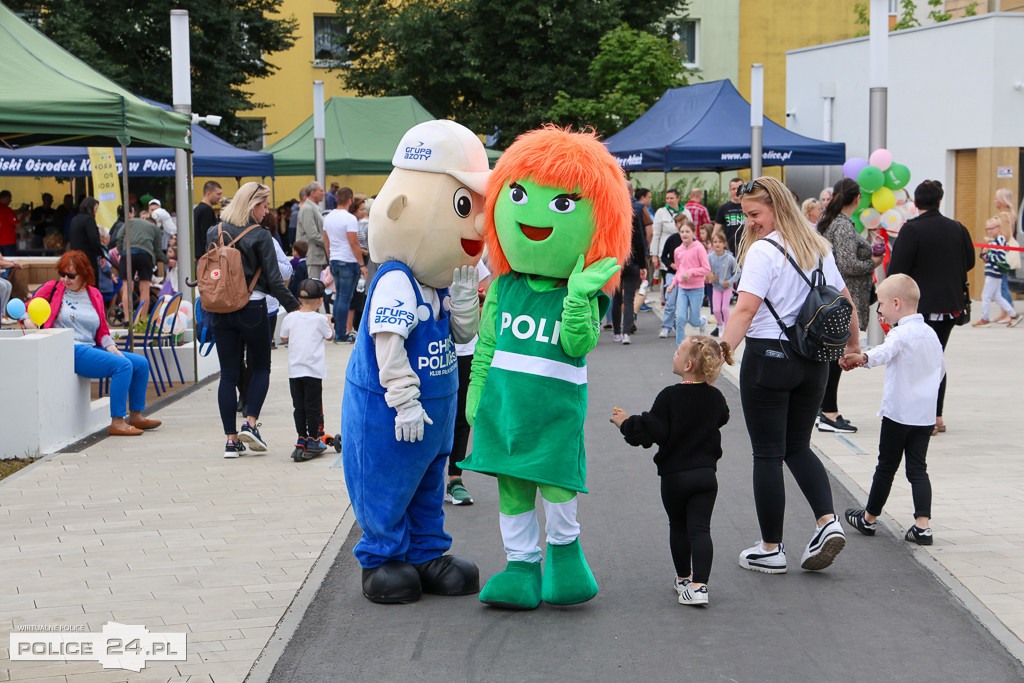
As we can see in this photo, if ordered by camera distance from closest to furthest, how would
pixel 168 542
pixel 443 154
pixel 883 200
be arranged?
pixel 443 154, pixel 168 542, pixel 883 200

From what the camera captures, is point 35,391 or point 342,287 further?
point 342,287

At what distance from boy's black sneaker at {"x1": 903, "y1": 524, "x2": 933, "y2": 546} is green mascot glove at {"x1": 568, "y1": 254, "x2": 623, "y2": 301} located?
2438 millimetres

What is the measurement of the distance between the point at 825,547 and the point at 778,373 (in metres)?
0.88

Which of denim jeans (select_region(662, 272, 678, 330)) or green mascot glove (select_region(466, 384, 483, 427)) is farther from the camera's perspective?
denim jeans (select_region(662, 272, 678, 330))

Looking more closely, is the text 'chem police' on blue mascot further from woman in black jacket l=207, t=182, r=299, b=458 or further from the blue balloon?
the blue balloon

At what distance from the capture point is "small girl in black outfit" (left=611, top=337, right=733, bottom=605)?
16.7ft

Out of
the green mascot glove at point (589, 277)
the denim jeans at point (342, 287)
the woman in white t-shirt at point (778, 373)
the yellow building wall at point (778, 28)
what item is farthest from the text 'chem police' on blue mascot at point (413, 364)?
the yellow building wall at point (778, 28)

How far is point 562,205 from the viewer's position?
5066mm

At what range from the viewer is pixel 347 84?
3359 cm

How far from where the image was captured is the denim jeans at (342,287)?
15.0 m

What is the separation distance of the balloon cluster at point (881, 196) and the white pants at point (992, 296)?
5589 millimetres

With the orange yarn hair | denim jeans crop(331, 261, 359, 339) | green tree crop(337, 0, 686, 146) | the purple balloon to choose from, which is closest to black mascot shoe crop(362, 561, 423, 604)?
the orange yarn hair

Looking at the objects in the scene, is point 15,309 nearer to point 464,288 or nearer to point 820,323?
point 464,288

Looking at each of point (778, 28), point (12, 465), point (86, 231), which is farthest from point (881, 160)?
point (778, 28)
